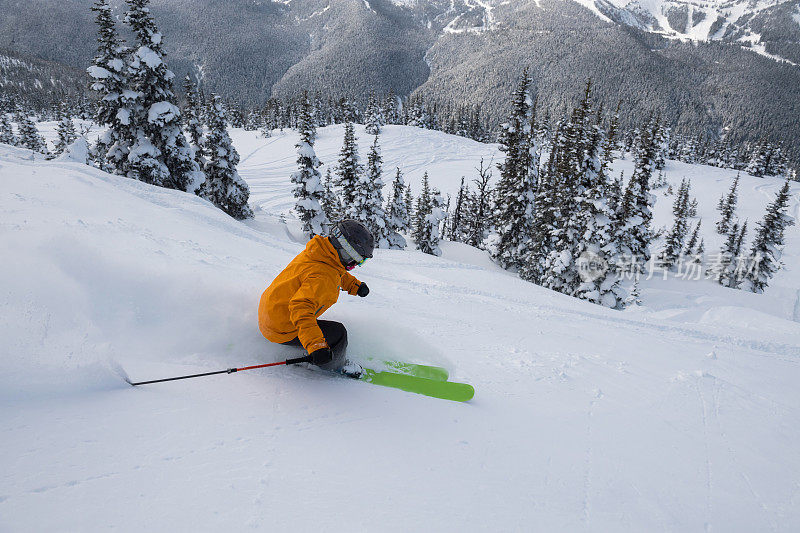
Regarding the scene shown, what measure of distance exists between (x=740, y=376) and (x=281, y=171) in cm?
5658

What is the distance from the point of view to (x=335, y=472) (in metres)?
2.45

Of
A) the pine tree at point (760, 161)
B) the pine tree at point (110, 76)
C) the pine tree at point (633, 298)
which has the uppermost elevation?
the pine tree at point (760, 161)

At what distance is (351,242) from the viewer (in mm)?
3232

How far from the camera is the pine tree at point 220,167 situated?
26172mm

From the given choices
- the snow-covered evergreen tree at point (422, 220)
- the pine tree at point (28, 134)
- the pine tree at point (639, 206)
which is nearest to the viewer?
the pine tree at point (639, 206)

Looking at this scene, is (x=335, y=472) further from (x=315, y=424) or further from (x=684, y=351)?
(x=684, y=351)

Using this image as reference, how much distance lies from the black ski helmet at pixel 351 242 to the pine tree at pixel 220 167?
86.3 feet

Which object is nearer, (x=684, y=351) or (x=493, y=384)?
(x=493, y=384)

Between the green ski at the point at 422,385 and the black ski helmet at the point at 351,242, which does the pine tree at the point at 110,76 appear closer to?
the black ski helmet at the point at 351,242

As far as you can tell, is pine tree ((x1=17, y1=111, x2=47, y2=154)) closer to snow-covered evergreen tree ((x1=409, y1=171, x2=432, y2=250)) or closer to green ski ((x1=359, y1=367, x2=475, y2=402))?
snow-covered evergreen tree ((x1=409, y1=171, x2=432, y2=250))

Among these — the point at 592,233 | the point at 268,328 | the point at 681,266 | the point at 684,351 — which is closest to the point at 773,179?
the point at 681,266

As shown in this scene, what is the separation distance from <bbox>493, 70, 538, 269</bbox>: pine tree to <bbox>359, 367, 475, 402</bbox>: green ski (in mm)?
23148

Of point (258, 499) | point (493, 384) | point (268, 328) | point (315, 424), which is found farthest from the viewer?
point (493, 384)

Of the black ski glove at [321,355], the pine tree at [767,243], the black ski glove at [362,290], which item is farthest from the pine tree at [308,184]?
the pine tree at [767,243]
